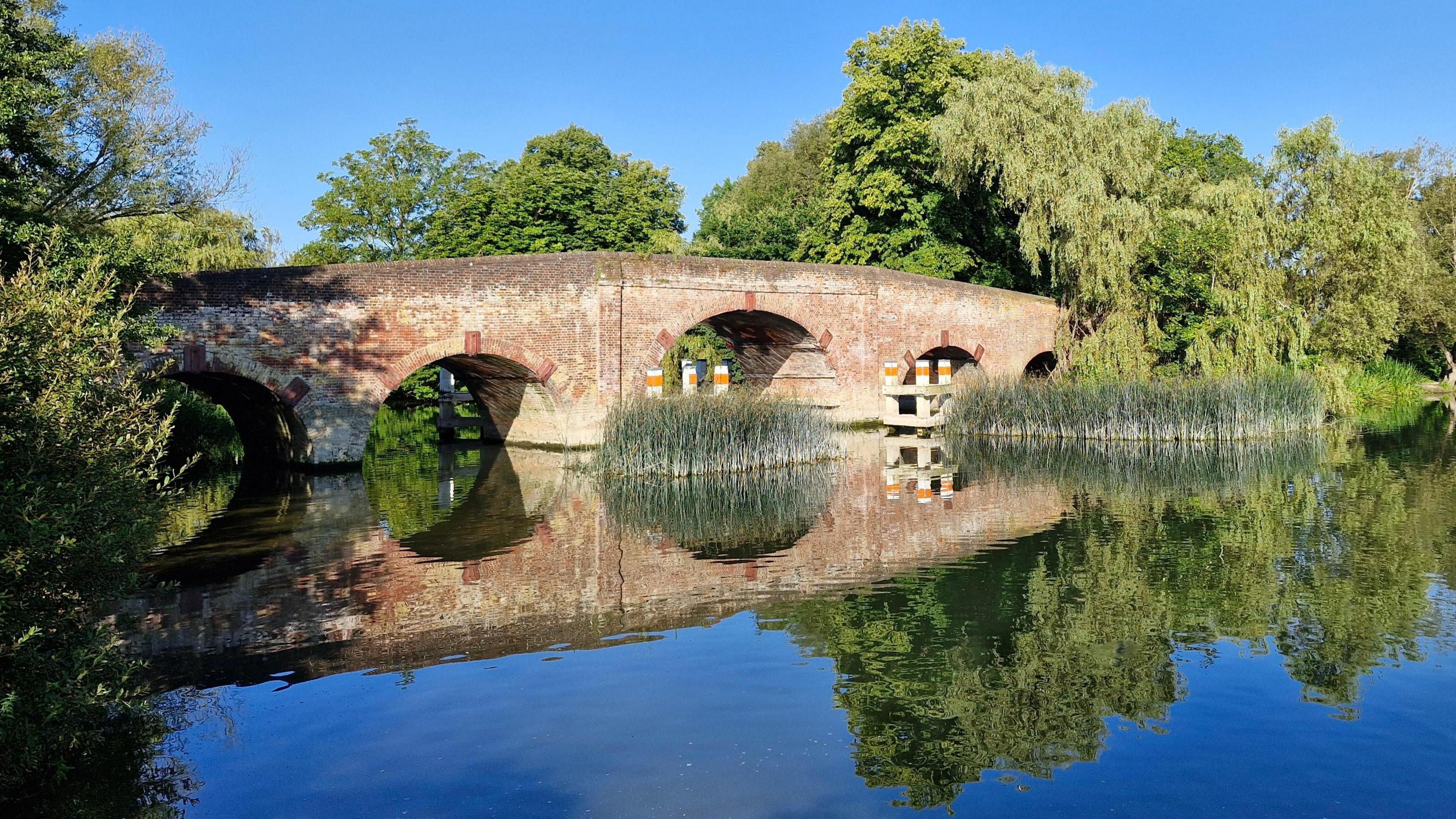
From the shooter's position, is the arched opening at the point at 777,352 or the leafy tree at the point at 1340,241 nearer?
the arched opening at the point at 777,352

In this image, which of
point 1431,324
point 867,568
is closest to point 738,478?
point 867,568

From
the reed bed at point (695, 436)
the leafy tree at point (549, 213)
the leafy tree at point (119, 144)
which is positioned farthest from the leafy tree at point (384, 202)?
the reed bed at point (695, 436)

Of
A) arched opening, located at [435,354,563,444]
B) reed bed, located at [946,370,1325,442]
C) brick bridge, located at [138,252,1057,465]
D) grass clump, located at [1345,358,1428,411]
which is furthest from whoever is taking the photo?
grass clump, located at [1345,358,1428,411]

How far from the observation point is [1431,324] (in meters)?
35.8

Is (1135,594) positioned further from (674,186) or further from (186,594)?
(674,186)

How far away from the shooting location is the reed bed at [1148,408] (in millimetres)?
17688

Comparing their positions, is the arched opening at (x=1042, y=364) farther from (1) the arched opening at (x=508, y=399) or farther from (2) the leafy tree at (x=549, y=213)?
(1) the arched opening at (x=508, y=399)

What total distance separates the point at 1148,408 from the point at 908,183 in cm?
1227

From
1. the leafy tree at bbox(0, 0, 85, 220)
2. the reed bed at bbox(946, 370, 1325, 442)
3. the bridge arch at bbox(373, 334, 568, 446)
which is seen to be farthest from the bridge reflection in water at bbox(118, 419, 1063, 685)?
the reed bed at bbox(946, 370, 1325, 442)

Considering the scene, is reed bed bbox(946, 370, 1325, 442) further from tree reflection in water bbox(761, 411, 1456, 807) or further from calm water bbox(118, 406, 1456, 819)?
calm water bbox(118, 406, 1456, 819)

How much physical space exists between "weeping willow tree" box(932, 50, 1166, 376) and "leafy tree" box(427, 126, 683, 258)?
10.7 metres

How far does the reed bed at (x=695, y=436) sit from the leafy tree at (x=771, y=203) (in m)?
15.7

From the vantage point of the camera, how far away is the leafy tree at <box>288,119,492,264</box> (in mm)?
34906

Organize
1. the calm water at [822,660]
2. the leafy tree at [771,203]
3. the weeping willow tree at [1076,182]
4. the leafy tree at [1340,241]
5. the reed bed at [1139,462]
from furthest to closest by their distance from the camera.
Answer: the leafy tree at [771,203]
the leafy tree at [1340,241]
the weeping willow tree at [1076,182]
the reed bed at [1139,462]
the calm water at [822,660]
